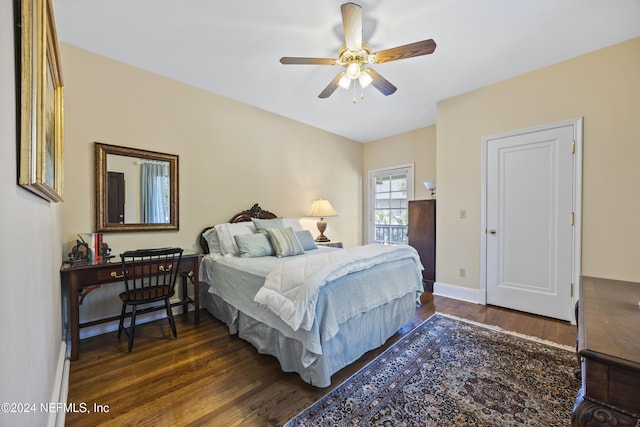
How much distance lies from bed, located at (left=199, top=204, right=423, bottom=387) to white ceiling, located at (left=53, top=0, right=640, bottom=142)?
68.6 inches

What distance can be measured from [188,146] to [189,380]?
2.39 meters

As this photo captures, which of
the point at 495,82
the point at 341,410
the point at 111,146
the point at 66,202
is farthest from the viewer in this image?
the point at 495,82

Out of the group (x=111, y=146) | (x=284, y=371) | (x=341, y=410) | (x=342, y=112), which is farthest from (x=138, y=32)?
(x=341, y=410)

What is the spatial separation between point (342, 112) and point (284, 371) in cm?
336

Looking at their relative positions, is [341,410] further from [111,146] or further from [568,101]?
[568,101]

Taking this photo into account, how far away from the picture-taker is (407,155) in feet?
15.8

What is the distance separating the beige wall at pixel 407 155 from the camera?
4.50m

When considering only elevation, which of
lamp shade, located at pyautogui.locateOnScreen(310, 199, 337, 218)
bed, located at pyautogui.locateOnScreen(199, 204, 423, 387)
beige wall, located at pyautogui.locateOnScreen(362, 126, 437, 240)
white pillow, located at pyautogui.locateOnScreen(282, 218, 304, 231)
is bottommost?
bed, located at pyautogui.locateOnScreen(199, 204, 423, 387)

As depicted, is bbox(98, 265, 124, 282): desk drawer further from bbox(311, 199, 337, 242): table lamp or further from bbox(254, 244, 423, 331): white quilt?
bbox(311, 199, 337, 242): table lamp

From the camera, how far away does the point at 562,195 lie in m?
2.77

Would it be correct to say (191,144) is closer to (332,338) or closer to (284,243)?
(284,243)

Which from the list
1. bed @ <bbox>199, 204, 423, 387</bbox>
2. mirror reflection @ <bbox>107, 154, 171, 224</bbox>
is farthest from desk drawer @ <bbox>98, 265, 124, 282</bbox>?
bed @ <bbox>199, 204, 423, 387</bbox>

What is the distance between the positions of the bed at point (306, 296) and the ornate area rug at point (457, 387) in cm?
19

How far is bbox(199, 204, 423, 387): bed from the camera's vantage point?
5.59 feet
